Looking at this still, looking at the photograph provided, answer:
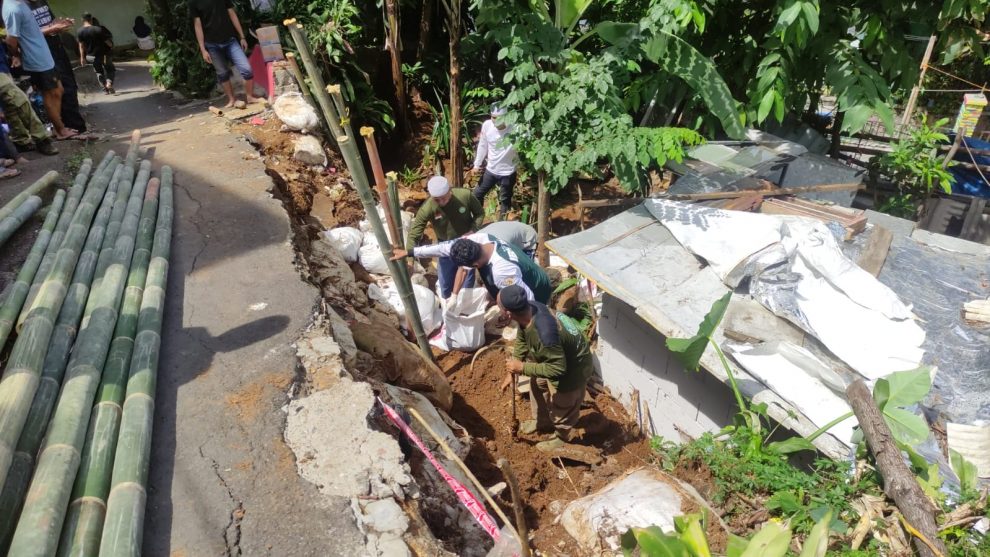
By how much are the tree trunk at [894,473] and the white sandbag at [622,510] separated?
3.51 feet

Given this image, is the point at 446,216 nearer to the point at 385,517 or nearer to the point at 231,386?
the point at 231,386

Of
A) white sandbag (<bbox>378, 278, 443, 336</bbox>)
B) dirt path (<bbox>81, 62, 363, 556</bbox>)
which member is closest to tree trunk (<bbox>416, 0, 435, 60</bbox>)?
dirt path (<bbox>81, 62, 363, 556</bbox>)

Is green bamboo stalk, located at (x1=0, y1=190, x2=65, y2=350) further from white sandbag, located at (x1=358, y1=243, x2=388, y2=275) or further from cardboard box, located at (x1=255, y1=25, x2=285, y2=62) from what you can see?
cardboard box, located at (x1=255, y1=25, x2=285, y2=62)

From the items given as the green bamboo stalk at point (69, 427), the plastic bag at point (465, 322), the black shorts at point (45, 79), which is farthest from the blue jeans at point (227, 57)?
the plastic bag at point (465, 322)

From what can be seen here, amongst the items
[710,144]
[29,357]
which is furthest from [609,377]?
[29,357]

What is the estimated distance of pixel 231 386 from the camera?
3.42 meters

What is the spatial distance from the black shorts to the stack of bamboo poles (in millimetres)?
3088

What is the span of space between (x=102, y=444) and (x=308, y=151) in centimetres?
511

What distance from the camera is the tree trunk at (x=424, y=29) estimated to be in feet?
29.4

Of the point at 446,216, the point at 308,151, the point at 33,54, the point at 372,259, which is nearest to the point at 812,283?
the point at 446,216

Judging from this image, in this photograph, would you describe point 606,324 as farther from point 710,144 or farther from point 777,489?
point 710,144

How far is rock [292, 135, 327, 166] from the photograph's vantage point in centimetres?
721

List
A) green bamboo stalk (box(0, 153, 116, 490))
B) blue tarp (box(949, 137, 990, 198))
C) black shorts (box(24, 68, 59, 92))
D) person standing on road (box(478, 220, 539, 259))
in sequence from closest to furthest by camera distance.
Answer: green bamboo stalk (box(0, 153, 116, 490)) → person standing on road (box(478, 220, 539, 259)) → black shorts (box(24, 68, 59, 92)) → blue tarp (box(949, 137, 990, 198))

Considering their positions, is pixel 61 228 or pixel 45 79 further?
pixel 45 79
